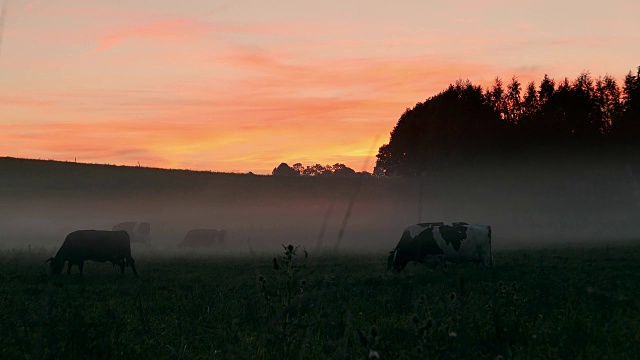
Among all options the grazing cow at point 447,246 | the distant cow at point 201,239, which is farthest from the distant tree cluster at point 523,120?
the grazing cow at point 447,246

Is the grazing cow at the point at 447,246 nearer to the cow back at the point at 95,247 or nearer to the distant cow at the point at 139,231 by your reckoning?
the cow back at the point at 95,247

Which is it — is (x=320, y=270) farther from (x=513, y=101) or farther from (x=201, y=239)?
(x=513, y=101)

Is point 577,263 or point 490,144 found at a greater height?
point 490,144

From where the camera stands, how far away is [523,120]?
65.4 meters

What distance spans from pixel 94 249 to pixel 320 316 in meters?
16.4

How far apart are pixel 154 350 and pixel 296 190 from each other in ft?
268

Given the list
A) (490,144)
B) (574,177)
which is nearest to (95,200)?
(490,144)

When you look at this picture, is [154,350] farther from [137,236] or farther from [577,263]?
[137,236]

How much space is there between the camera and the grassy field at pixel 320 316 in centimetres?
594

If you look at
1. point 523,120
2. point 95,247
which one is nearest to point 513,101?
point 523,120

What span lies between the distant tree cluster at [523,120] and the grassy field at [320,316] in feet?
143

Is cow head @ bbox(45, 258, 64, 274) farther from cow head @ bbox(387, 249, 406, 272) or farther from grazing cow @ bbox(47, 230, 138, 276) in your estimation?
cow head @ bbox(387, 249, 406, 272)

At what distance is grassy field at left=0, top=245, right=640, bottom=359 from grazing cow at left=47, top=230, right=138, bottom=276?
1012 mm

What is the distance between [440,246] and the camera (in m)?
23.9
